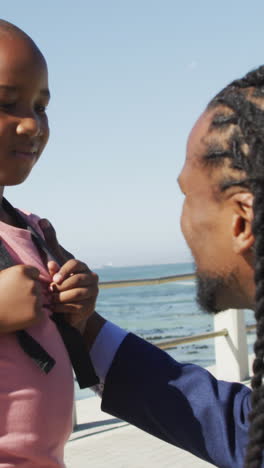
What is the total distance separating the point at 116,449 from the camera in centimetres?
386

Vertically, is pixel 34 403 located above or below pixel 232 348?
above

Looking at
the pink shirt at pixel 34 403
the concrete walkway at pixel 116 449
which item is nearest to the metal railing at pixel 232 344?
the concrete walkway at pixel 116 449

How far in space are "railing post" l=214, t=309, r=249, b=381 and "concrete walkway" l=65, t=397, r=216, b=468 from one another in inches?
58.0

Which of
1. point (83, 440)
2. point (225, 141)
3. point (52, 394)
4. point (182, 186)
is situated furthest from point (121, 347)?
point (83, 440)

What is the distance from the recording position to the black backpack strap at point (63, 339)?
1495 mm

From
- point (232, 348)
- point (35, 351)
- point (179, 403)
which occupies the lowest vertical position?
point (232, 348)

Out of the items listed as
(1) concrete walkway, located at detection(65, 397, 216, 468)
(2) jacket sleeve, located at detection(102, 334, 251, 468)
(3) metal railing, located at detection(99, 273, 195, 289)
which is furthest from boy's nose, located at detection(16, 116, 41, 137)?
(3) metal railing, located at detection(99, 273, 195, 289)

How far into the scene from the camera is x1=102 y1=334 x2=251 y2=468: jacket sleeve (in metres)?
1.78

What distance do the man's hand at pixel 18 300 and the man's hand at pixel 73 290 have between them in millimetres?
118

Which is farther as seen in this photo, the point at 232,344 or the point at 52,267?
the point at 232,344

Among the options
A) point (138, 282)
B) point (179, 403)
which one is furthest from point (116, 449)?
point (179, 403)

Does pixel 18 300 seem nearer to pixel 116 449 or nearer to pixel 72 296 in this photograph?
pixel 72 296

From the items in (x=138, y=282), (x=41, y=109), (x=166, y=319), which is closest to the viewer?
(x=41, y=109)

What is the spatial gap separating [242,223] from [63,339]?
508 millimetres
